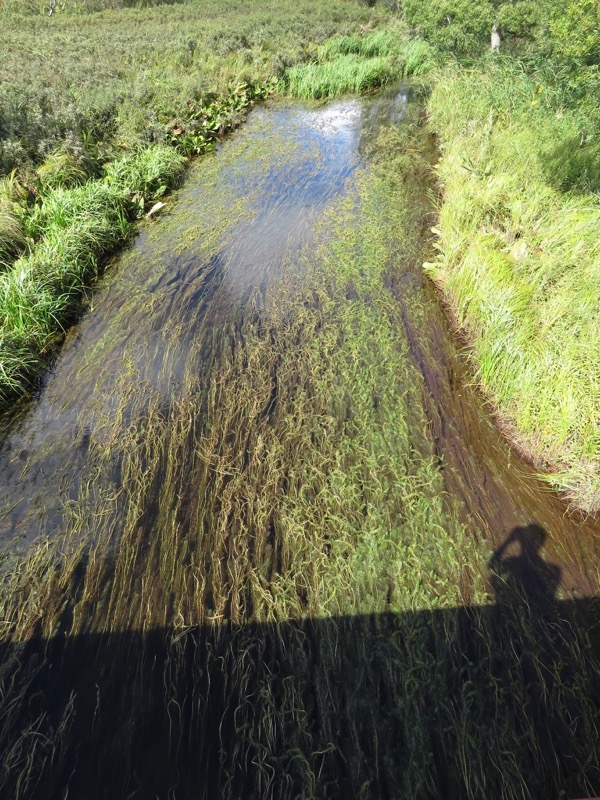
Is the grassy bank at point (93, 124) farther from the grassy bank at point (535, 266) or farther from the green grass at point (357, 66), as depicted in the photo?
the grassy bank at point (535, 266)

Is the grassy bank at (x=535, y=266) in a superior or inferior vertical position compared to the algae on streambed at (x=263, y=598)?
superior

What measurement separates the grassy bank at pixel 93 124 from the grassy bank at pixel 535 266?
220 inches

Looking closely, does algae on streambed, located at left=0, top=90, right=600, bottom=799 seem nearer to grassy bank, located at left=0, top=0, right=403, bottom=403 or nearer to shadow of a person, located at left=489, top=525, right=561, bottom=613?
shadow of a person, located at left=489, top=525, right=561, bottom=613

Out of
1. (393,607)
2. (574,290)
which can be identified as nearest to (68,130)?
(574,290)

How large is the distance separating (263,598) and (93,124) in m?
11.0

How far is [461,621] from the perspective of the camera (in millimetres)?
2850

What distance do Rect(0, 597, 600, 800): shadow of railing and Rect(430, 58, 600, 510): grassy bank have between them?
1567 millimetres

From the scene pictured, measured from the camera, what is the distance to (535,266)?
15.8 feet

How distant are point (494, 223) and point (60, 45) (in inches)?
Result: 698

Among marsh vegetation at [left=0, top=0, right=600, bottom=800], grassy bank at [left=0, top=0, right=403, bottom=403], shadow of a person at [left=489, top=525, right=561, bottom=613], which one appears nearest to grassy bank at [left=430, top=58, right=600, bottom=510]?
marsh vegetation at [left=0, top=0, right=600, bottom=800]

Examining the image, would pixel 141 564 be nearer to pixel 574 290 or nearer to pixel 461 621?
pixel 461 621

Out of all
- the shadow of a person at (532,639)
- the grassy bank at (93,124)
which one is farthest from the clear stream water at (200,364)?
the grassy bank at (93,124)

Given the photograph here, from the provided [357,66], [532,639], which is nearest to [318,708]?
[532,639]

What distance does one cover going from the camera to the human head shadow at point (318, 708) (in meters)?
2.27
